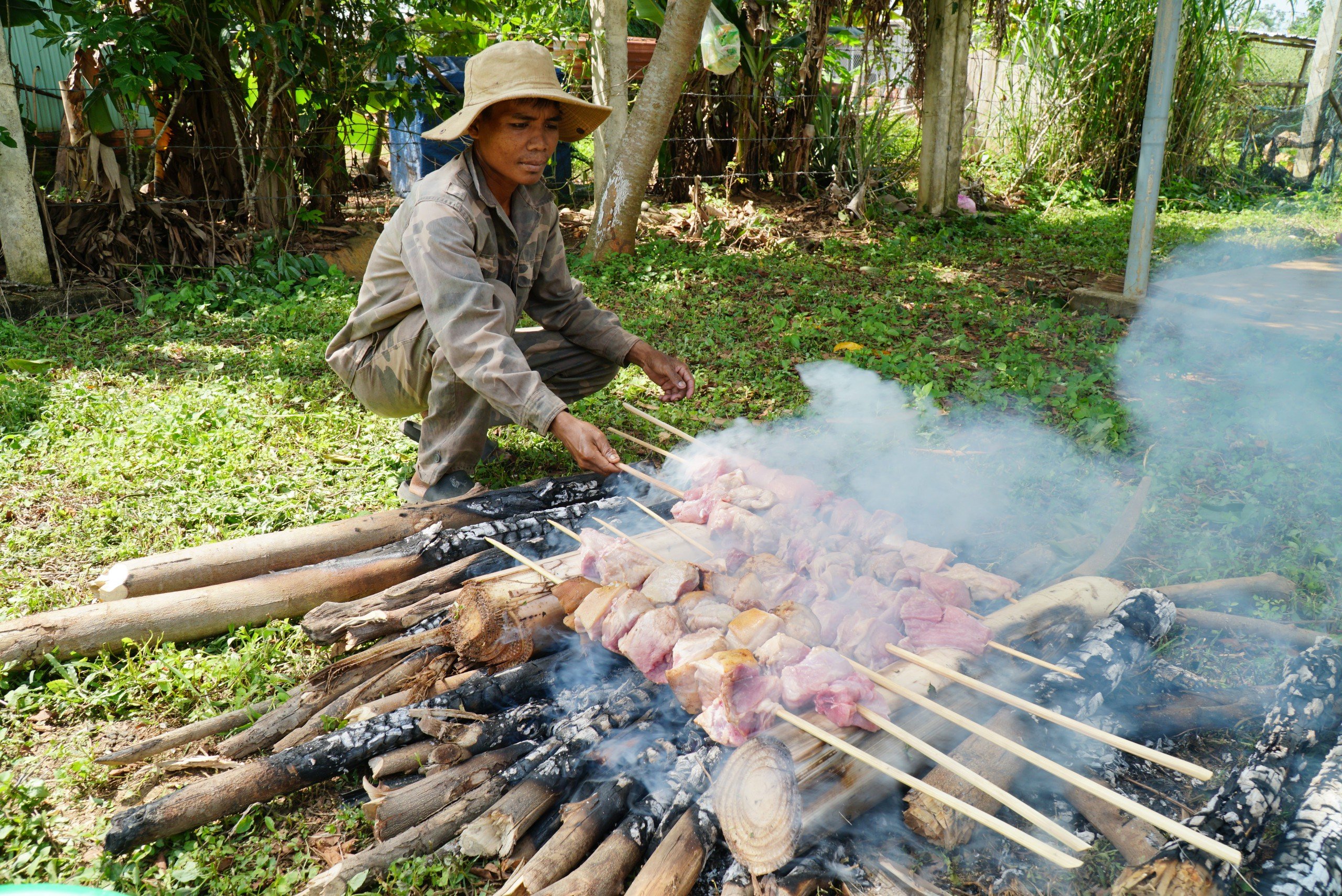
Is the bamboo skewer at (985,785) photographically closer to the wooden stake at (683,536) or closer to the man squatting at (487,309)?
the wooden stake at (683,536)

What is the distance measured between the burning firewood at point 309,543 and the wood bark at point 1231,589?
260 cm

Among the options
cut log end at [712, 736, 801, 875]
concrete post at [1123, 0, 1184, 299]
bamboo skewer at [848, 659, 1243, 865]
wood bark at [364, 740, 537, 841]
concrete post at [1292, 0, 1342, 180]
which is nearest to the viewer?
bamboo skewer at [848, 659, 1243, 865]

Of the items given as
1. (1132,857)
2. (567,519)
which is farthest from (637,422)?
(1132,857)

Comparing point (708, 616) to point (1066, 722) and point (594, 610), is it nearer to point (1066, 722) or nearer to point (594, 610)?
point (594, 610)

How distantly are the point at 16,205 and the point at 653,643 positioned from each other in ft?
25.0

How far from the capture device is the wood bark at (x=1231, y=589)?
11.5 ft

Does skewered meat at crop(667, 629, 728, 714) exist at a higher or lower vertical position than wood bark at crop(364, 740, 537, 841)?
higher

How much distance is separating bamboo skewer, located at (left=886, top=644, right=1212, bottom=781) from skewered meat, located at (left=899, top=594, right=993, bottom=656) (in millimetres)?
98

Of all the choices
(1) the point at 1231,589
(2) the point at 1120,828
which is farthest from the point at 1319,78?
(2) the point at 1120,828

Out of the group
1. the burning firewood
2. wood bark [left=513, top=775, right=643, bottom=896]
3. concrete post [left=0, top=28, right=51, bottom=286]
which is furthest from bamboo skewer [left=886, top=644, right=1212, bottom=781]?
concrete post [left=0, top=28, right=51, bottom=286]

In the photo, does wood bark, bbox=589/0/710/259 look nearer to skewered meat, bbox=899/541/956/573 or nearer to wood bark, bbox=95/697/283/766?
skewered meat, bbox=899/541/956/573

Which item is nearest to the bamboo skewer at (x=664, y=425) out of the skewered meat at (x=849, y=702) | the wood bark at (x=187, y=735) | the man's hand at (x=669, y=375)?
the man's hand at (x=669, y=375)

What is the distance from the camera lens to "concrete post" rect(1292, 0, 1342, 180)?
43.0 feet

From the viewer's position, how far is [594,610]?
298cm
